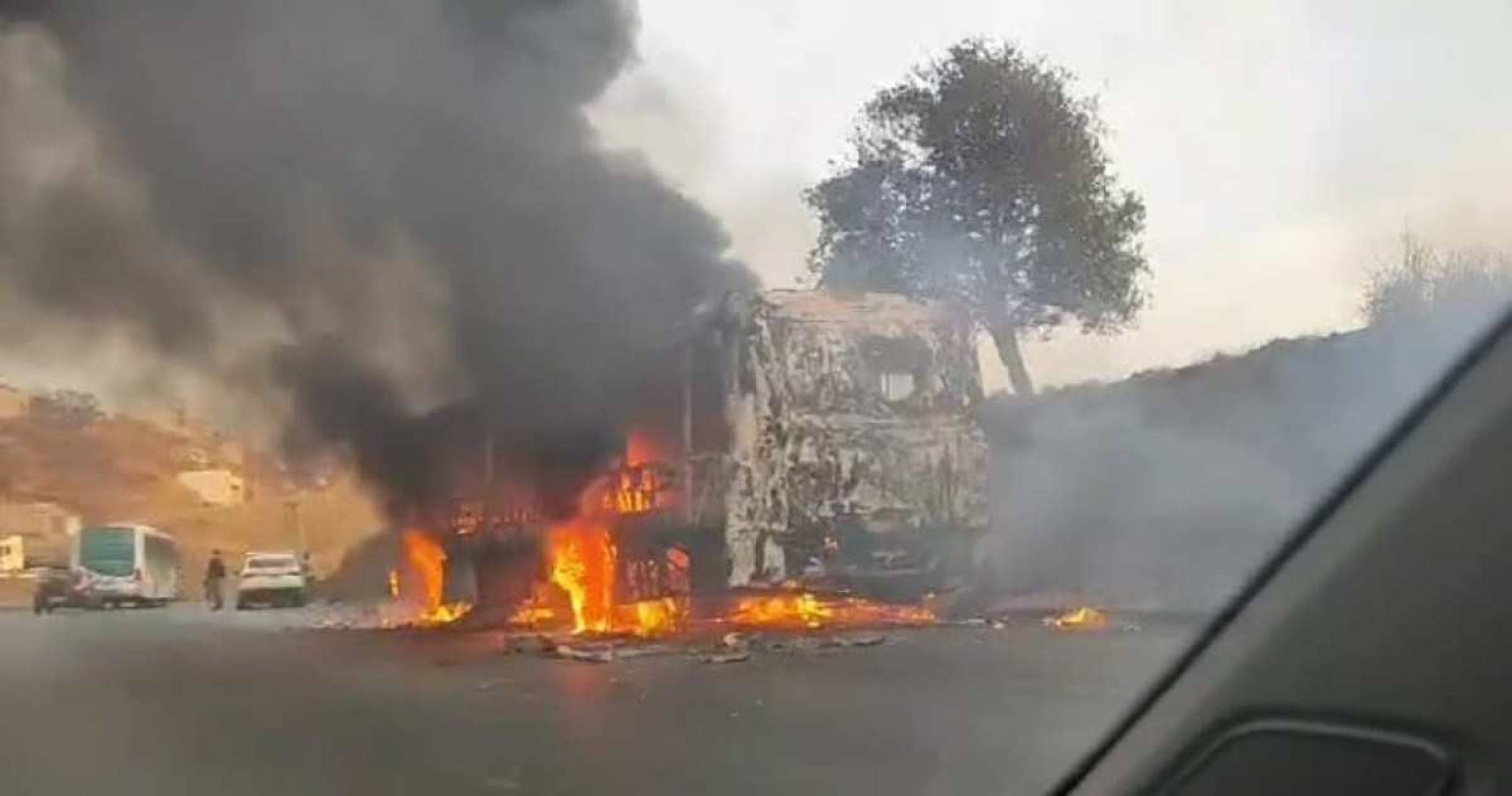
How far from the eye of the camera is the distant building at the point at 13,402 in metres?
2.85

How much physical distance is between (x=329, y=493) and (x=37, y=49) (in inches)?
31.3

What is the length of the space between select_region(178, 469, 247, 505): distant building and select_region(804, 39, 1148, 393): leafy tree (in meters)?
0.96

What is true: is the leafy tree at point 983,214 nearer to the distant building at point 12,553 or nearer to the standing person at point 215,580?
the standing person at point 215,580

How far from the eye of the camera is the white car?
2.94m

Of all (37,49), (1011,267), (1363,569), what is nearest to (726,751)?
(1011,267)

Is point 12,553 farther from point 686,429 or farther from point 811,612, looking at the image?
point 811,612

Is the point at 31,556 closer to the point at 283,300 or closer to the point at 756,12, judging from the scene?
the point at 283,300

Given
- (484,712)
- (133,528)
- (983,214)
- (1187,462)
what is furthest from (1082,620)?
(133,528)

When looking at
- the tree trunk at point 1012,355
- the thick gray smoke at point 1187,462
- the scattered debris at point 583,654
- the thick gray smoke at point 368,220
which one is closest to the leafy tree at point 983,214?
the tree trunk at point 1012,355

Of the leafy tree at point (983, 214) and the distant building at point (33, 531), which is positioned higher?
the leafy tree at point (983, 214)

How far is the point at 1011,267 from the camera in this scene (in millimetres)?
3021

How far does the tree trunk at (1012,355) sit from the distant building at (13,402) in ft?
4.82

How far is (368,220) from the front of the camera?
2.95m

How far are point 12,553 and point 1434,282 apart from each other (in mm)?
2109
